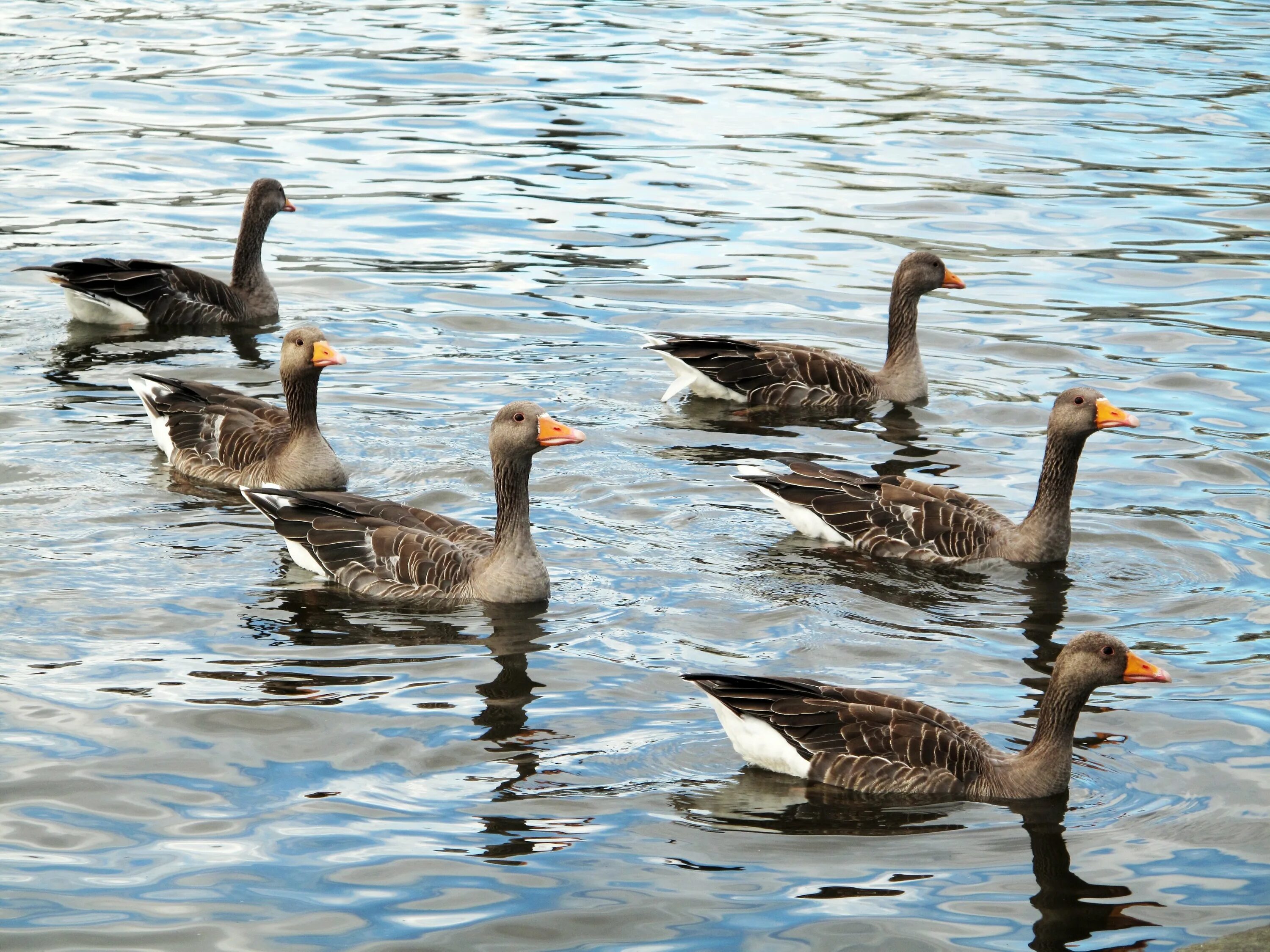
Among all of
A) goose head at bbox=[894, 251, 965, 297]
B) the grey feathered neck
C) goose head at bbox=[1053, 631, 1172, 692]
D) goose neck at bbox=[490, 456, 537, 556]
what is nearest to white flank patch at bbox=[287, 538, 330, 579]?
goose neck at bbox=[490, 456, 537, 556]

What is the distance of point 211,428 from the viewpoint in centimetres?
1373

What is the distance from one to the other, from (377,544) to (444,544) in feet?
1.53

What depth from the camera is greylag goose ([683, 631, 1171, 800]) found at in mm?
8695

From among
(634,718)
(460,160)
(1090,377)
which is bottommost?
(634,718)

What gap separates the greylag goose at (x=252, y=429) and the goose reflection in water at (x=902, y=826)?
5519 millimetres

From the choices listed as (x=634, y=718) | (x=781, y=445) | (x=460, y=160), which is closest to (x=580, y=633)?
(x=634, y=718)

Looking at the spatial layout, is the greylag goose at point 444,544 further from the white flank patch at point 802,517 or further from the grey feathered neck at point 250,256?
the grey feathered neck at point 250,256

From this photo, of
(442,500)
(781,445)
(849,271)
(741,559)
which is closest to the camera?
(741,559)

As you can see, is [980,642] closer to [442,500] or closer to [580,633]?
[580,633]

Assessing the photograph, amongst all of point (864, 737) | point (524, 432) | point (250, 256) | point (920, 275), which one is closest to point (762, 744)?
point (864, 737)

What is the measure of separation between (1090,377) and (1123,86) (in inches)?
600

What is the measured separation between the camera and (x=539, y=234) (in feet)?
70.2

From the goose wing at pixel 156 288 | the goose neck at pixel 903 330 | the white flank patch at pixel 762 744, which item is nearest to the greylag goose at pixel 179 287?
the goose wing at pixel 156 288

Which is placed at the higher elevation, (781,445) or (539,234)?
(539,234)
